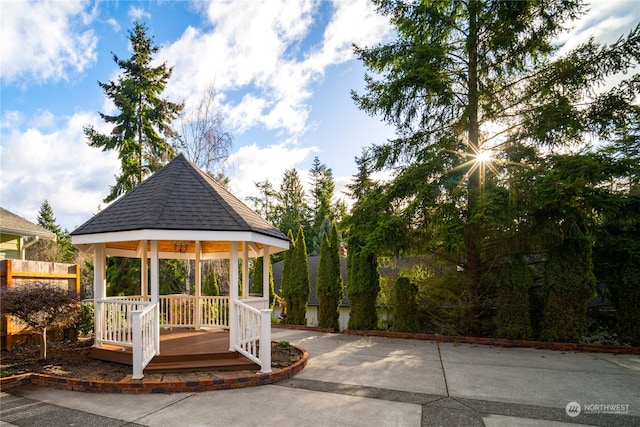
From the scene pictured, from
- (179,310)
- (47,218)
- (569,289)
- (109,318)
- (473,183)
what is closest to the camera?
(109,318)

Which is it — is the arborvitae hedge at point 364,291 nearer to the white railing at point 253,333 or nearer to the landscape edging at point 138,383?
the white railing at point 253,333

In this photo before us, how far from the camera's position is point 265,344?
5.58m

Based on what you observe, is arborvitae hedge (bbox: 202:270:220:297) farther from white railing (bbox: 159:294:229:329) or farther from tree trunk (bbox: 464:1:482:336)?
tree trunk (bbox: 464:1:482:336)

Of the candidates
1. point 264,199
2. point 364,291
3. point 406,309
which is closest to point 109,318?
point 364,291

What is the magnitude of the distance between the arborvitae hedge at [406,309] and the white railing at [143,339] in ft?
20.5

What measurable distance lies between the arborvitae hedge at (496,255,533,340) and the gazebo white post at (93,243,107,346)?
8697 millimetres

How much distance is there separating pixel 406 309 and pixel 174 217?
257 inches

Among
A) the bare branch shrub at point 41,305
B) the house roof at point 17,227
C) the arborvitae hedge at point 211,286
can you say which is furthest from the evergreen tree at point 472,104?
the house roof at point 17,227

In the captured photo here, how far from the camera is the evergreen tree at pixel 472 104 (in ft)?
26.8

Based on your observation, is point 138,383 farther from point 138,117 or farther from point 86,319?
point 138,117

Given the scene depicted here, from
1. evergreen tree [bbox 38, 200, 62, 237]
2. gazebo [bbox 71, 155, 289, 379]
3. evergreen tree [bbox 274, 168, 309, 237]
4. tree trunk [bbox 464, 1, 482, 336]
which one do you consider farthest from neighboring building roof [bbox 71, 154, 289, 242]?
evergreen tree [bbox 38, 200, 62, 237]

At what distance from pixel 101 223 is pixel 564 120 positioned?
32.9ft

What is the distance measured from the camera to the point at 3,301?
18.1 ft

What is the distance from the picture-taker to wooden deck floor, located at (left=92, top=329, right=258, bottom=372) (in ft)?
18.4
